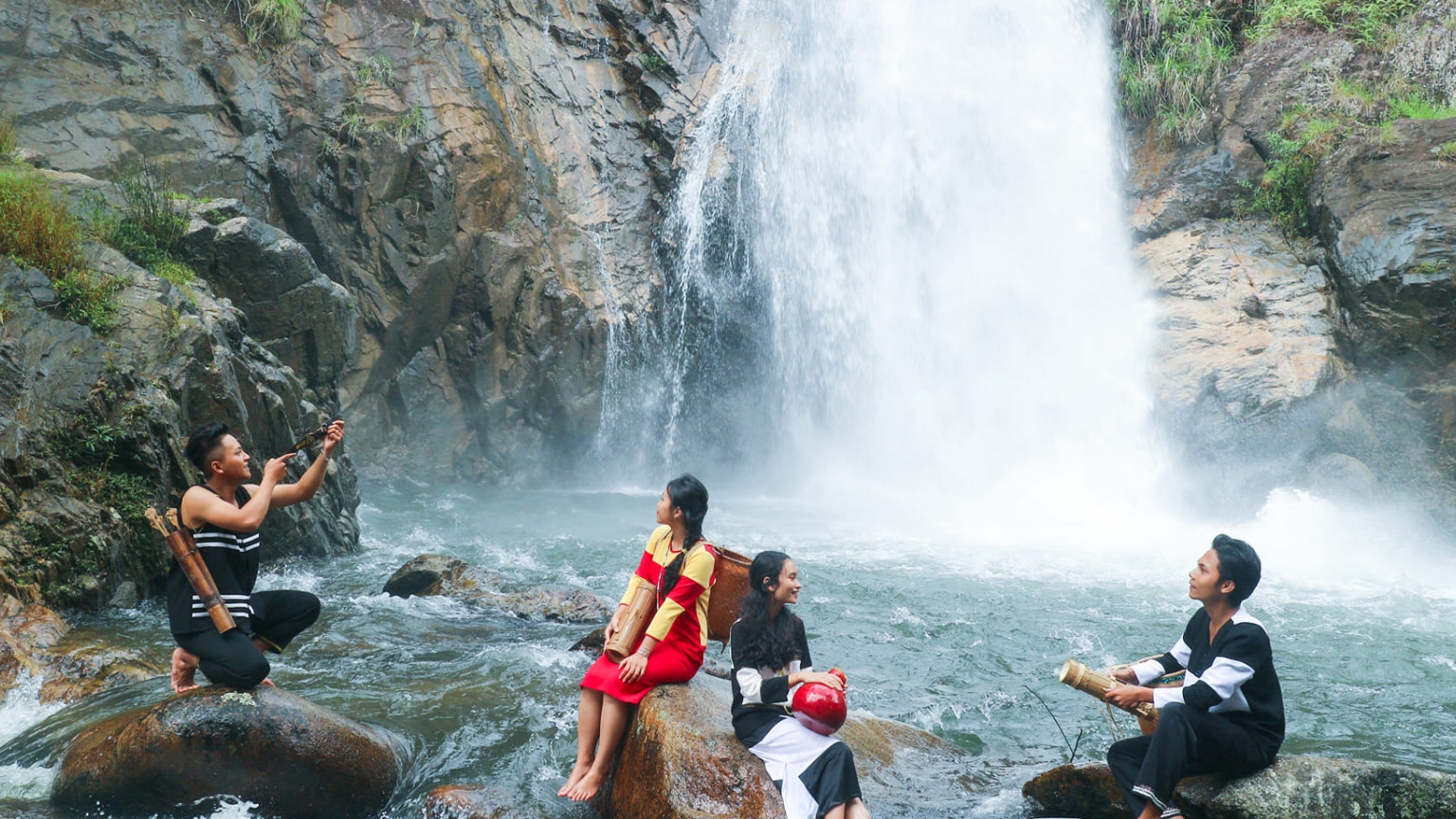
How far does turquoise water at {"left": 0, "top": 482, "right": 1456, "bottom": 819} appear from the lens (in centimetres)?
454

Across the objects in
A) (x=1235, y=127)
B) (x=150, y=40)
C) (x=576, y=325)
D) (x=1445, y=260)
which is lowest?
(x=576, y=325)

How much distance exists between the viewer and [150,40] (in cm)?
1116

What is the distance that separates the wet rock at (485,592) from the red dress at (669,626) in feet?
11.2

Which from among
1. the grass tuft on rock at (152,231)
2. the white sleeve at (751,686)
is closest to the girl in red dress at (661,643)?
the white sleeve at (751,686)

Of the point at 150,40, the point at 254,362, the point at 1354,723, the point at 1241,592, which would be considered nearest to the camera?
the point at 1241,592

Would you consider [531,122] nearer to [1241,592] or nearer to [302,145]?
[302,145]

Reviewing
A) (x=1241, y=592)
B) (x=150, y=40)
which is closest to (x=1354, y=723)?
(x=1241, y=592)

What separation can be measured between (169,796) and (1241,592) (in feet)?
13.8

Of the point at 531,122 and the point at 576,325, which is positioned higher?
the point at 531,122

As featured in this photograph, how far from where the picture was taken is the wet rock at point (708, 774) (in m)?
3.42

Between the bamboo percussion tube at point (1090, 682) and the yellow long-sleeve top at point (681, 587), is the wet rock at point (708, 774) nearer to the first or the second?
the yellow long-sleeve top at point (681, 587)

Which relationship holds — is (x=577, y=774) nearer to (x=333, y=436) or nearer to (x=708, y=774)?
(x=708, y=774)

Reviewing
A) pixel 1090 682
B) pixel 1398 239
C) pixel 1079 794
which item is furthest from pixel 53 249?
pixel 1398 239

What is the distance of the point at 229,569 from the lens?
3.96 meters
